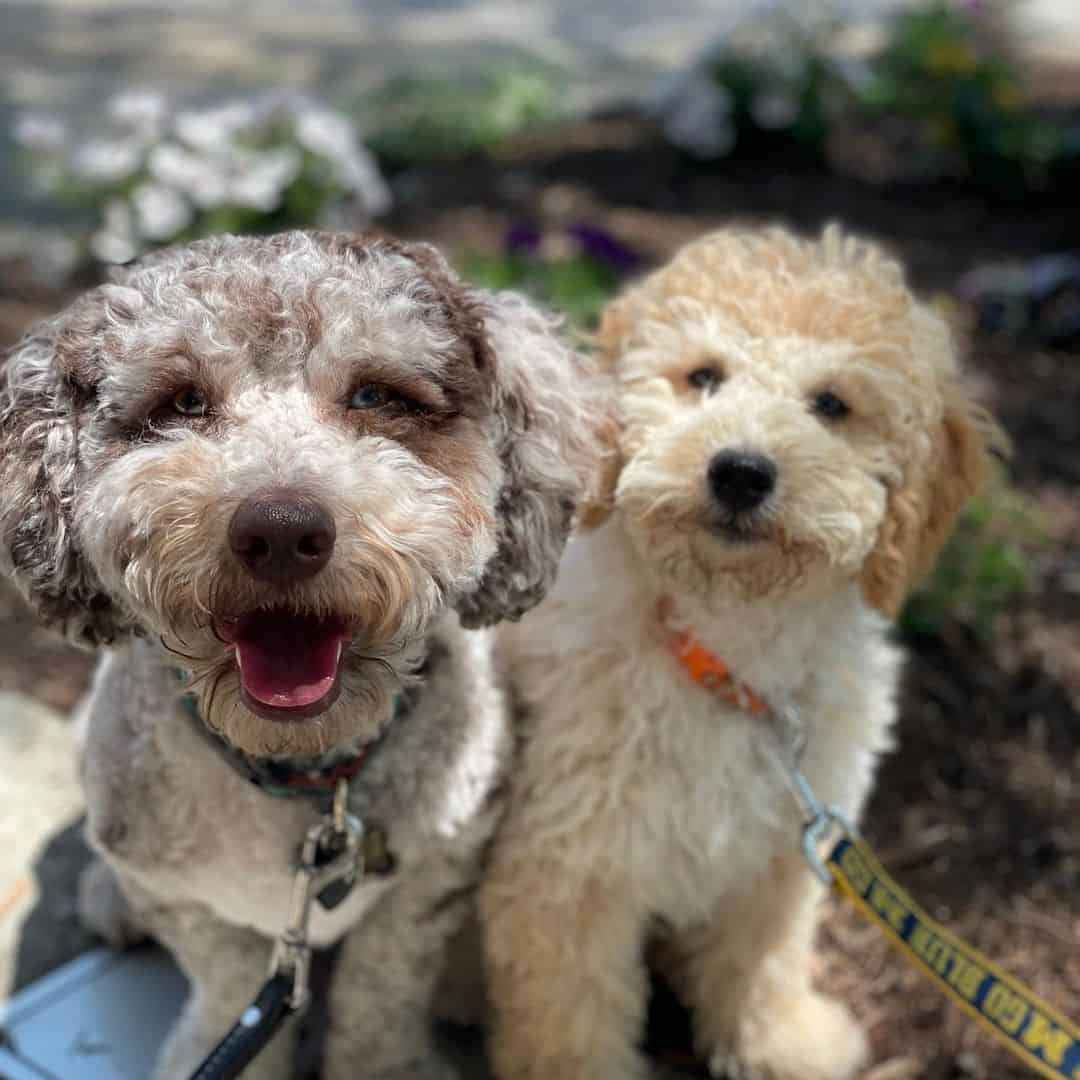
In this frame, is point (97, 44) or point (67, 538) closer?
point (67, 538)

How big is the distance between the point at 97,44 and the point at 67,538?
23.7 feet

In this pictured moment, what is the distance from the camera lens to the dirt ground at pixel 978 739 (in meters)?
2.92

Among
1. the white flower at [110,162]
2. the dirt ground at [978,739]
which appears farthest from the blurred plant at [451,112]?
the white flower at [110,162]

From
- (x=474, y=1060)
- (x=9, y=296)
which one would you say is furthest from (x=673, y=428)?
(x=9, y=296)

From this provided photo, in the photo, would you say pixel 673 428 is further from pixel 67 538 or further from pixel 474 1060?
pixel 474 1060

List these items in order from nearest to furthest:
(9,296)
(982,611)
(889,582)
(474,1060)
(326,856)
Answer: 1. (326,856)
2. (889,582)
3. (474,1060)
4. (982,611)
5. (9,296)

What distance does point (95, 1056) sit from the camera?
104 inches

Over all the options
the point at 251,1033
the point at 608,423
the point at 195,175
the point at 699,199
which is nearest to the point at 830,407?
the point at 608,423

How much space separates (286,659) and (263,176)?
3.41m

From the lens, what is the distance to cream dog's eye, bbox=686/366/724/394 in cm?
234

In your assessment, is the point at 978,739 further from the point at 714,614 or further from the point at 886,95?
the point at 886,95

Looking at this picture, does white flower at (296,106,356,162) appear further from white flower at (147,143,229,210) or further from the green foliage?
the green foliage

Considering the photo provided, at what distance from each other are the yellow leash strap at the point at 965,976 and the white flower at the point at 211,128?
3.65 metres

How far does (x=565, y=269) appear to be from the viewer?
461 centimetres
